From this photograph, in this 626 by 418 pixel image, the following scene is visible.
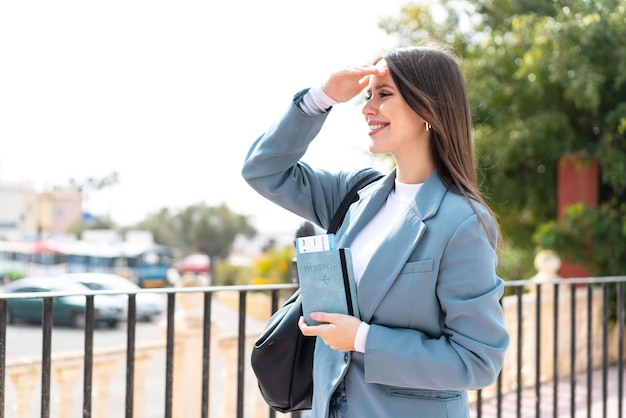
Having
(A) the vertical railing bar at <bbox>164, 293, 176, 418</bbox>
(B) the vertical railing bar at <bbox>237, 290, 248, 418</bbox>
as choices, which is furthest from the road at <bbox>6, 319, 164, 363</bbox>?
(A) the vertical railing bar at <bbox>164, 293, 176, 418</bbox>

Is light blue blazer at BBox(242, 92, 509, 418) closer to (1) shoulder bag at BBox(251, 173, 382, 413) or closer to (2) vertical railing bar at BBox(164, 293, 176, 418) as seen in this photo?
(1) shoulder bag at BBox(251, 173, 382, 413)

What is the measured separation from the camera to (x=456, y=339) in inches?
53.2

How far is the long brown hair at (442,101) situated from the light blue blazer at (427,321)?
0.04 metres

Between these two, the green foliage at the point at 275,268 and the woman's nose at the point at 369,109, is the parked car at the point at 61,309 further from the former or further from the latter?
the woman's nose at the point at 369,109

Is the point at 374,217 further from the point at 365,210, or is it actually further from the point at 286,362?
the point at 286,362

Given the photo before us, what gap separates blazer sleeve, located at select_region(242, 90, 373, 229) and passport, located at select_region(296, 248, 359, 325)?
326mm

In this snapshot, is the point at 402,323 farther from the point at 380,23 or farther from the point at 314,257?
the point at 380,23

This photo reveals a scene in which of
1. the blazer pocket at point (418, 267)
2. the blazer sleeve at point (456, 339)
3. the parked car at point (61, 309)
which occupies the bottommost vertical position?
the parked car at point (61, 309)

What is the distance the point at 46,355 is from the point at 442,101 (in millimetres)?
1299

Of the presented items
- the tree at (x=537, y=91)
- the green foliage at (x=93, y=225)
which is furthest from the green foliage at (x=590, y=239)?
the green foliage at (x=93, y=225)

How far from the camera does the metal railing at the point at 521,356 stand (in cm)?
205

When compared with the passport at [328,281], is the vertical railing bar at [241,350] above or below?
below

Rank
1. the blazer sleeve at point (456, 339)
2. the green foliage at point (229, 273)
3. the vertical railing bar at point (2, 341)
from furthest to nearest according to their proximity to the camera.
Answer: the green foliage at point (229, 273)
the vertical railing bar at point (2, 341)
the blazer sleeve at point (456, 339)

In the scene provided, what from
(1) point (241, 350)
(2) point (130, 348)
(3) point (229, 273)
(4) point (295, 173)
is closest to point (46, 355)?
(2) point (130, 348)
